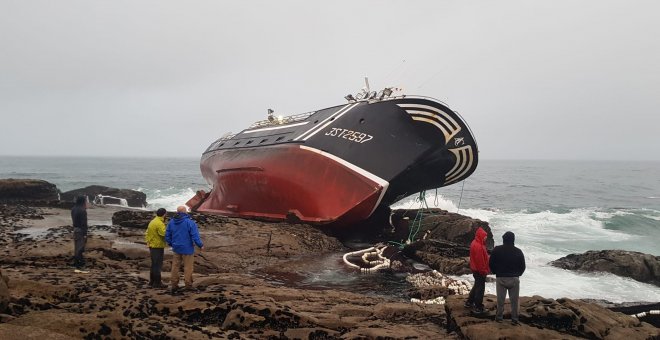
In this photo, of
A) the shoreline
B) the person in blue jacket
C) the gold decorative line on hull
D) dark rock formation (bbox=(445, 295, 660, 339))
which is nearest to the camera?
the shoreline

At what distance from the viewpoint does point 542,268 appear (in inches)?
666

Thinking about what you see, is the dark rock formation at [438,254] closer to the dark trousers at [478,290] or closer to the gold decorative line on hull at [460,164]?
the gold decorative line on hull at [460,164]

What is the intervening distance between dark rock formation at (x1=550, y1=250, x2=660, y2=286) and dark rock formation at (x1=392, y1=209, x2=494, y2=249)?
12.5 ft

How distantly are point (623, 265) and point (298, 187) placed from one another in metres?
13.5

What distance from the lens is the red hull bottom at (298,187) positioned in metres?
17.0

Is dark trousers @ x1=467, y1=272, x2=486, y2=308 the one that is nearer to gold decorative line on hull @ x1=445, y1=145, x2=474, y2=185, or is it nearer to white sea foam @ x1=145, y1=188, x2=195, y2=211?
gold decorative line on hull @ x1=445, y1=145, x2=474, y2=185

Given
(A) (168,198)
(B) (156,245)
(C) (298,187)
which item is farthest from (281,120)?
(A) (168,198)

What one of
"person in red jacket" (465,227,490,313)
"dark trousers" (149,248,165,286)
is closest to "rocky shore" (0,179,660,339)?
"person in red jacket" (465,227,490,313)

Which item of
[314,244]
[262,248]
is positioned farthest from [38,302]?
[314,244]

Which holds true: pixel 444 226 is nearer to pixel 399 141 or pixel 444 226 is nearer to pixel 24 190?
pixel 399 141

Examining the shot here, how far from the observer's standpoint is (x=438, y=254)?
15102 millimetres

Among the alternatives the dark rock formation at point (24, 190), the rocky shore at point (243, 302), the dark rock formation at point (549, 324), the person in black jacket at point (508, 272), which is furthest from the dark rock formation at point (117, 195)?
the person in black jacket at point (508, 272)

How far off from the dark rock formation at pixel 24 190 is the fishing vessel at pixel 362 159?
1701cm

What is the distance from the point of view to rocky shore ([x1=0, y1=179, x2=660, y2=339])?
5.50 metres
